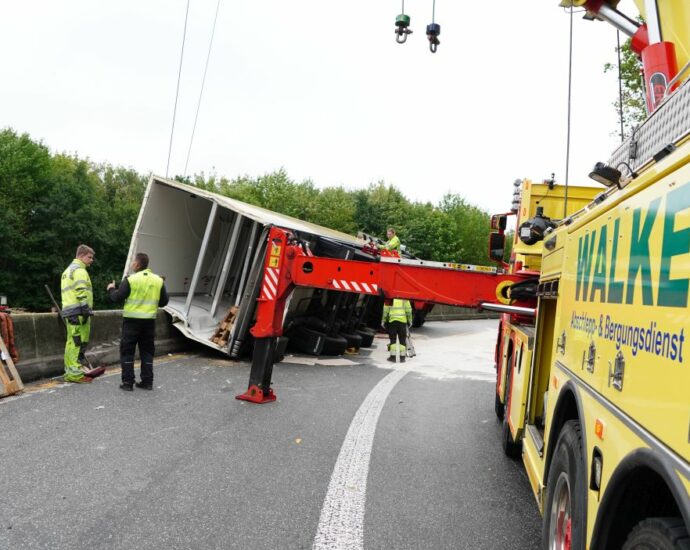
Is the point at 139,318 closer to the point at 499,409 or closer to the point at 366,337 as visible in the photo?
the point at 499,409

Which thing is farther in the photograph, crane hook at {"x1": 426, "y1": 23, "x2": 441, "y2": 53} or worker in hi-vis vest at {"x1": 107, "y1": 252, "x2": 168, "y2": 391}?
crane hook at {"x1": 426, "y1": 23, "x2": 441, "y2": 53}

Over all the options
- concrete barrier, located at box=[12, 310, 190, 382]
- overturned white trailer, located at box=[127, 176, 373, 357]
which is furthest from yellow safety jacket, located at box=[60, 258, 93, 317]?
overturned white trailer, located at box=[127, 176, 373, 357]

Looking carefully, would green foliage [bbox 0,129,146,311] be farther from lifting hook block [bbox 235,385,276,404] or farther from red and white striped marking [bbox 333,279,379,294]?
red and white striped marking [bbox 333,279,379,294]

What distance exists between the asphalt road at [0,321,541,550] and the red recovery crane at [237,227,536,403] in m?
0.76

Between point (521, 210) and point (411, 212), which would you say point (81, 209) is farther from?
point (521, 210)

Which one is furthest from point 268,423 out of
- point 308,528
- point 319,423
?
point 308,528

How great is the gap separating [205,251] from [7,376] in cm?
555

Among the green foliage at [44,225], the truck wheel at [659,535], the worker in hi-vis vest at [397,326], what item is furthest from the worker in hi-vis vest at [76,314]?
the green foliage at [44,225]

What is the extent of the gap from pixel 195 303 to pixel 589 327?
34.9 ft

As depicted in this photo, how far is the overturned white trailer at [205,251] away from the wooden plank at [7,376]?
3.96 meters

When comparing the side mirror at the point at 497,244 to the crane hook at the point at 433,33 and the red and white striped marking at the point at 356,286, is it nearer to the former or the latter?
the red and white striped marking at the point at 356,286

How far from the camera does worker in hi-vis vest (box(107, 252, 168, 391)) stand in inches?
289

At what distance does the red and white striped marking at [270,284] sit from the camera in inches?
274

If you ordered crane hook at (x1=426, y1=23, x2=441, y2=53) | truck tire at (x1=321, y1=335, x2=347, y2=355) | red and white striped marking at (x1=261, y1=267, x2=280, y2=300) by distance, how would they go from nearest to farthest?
red and white striped marking at (x1=261, y1=267, x2=280, y2=300) < crane hook at (x1=426, y1=23, x2=441, y2=53) < truck tire at (x1=321, y1=335, x2=347, y2=355)
